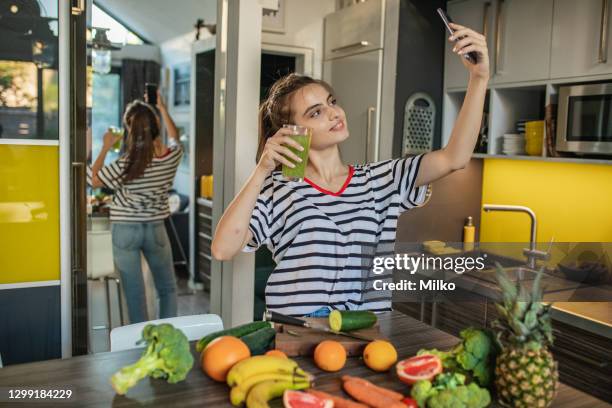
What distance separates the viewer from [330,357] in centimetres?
125

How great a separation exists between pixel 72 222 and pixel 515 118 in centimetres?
240

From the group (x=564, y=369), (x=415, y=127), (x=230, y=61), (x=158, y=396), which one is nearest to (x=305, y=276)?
(x=158, y=396)

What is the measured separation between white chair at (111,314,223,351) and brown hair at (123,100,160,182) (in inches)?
47.9

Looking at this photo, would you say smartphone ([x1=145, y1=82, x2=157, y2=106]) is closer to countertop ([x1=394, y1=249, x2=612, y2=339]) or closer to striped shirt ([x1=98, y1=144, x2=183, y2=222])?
striped shirt ([x1=98, y1=144, x2=183, y2=222])

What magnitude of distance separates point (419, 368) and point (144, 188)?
198 centimetres

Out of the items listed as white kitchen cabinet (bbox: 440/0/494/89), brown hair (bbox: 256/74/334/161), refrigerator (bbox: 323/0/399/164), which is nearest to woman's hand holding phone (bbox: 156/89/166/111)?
brown hair (bbox: 256/74/334/161)

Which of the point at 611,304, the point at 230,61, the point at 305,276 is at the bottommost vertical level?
the point at 611,304

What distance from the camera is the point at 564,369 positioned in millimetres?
2402

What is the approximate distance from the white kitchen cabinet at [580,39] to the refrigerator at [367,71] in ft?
3.04

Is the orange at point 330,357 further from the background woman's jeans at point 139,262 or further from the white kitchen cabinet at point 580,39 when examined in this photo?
the white kitchen cabinet at point 580,39

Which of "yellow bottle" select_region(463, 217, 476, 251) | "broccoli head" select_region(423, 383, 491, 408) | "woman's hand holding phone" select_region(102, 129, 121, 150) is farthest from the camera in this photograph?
"yellow bottle" select_region(463, 217, 476, 251)

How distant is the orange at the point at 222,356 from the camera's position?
1183 millimetres

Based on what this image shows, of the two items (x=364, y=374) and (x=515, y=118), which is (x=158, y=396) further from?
(x=515, y=118)

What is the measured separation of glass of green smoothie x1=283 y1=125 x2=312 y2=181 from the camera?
5.20ft
